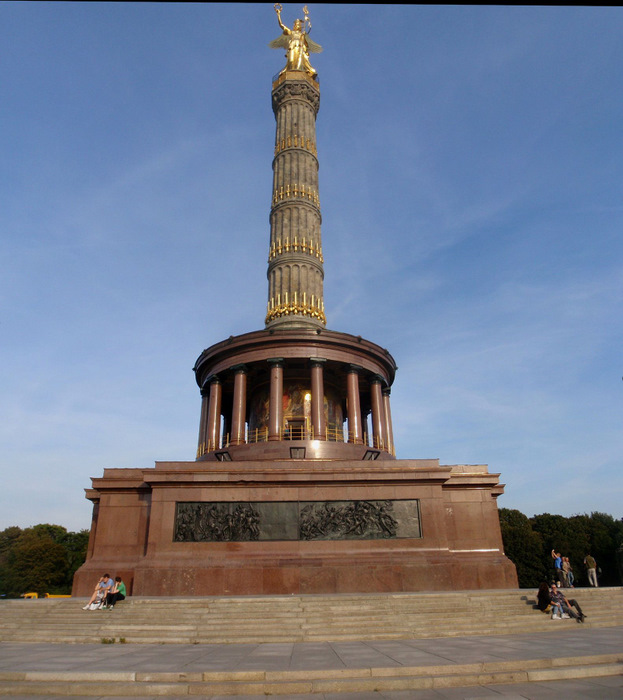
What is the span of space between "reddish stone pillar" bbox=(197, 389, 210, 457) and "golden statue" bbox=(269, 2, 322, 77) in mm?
21812

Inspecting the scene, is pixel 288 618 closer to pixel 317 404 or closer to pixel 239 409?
pixel 317 404

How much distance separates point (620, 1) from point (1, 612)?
1668cm

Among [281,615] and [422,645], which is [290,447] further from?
[422,645]

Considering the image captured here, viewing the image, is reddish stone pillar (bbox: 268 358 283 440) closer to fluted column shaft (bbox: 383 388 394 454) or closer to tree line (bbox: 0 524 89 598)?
fluted column shaft (bbox: 383 388 394 454)

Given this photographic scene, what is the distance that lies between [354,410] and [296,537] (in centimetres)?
687

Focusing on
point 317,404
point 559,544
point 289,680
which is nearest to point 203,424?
point 317,404

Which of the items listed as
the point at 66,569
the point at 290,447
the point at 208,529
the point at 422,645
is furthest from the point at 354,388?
the point at 66,569

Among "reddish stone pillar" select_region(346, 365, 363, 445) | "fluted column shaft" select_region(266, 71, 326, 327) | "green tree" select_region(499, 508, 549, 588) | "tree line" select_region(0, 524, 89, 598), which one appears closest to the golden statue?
"fluted column shaft" select_region(266, 71, 326, 327)

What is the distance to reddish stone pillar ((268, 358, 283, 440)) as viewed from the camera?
2134cm

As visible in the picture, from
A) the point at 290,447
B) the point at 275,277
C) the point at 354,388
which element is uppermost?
the point at 275,277

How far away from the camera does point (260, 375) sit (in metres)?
25.0

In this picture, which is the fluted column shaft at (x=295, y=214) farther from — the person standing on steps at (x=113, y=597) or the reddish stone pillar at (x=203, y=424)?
the person standing on steps at (x=113, y=597)

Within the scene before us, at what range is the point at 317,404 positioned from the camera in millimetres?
21672

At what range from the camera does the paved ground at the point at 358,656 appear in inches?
254
